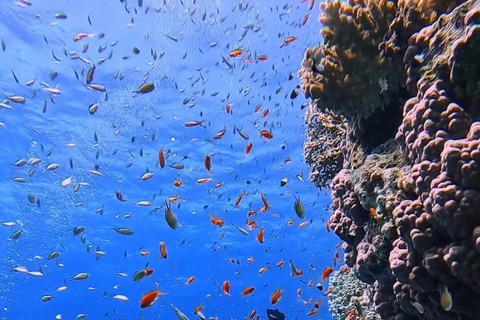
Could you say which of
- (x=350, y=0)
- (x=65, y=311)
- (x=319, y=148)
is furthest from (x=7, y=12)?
(x=65, y=311)

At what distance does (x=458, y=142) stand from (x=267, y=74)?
17.6 metres

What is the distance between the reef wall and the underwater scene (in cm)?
2

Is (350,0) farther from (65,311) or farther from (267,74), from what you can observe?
(65,311)

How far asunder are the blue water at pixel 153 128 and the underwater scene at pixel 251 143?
Result: 122 mm

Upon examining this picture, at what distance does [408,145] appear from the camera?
3.54 m

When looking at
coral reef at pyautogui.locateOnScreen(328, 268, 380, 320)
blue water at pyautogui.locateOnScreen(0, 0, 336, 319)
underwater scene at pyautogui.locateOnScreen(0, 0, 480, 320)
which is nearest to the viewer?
underwater scene at pyautogui.locateOnScreen(0, 0, 480, 320)

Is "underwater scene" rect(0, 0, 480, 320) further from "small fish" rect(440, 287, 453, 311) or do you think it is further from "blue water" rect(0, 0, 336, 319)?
"blue water" rect(0, 0, 336, 319)

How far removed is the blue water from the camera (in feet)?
59.8

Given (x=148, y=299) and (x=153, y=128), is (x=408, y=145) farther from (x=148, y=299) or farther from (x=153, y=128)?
(x=153, y=128)

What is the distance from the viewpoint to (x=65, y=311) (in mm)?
67562

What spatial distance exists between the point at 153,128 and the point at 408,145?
23027mm

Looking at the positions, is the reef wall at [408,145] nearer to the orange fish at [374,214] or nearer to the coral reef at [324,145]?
the orange fish at [374,214]

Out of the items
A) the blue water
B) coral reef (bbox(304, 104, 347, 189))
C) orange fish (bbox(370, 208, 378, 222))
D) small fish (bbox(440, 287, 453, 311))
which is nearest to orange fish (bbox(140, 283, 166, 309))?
coral reef (bbox(304, 104, 347, 189))

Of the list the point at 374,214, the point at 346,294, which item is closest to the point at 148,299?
the point at 346,294
